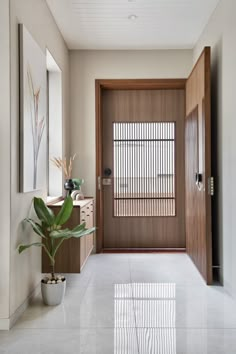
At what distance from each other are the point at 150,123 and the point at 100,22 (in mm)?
1660

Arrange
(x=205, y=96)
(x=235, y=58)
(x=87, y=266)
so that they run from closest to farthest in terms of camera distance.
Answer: (x=235, y=58) < (x=205, y=96) < (x=87, y=266)

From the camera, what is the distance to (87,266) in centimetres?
433

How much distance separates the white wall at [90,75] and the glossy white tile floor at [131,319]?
1813 millimetres

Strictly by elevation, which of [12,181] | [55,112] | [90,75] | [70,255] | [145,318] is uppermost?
[90,75]

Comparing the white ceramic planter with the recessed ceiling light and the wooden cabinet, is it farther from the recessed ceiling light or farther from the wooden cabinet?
the recessed ceiling light

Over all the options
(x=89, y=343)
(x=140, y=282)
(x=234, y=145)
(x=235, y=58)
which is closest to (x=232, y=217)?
(x=234, y=145)

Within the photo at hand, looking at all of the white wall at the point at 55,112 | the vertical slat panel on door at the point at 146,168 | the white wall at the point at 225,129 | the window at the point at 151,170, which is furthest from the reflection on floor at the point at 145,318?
the white wall at the point at 55,112

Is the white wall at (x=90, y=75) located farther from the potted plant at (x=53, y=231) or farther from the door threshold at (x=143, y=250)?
the potted plant at (x=53, y=231)

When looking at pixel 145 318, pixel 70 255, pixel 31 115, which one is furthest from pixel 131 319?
pixel 31 115

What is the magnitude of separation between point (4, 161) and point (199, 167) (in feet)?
7.38

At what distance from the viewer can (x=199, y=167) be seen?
3955 mm

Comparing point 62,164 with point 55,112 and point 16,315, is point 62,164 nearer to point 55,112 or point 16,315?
point 55,112

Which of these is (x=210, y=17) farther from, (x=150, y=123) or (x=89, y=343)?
(x=89, y=343)

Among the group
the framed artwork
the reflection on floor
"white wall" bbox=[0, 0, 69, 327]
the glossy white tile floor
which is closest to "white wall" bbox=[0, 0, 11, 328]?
"white wall" bbox=[0, 0, 69, 327]
